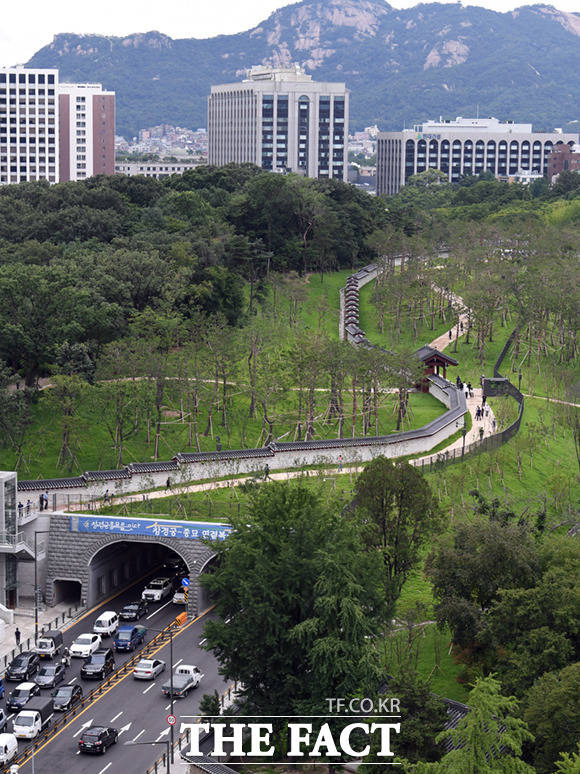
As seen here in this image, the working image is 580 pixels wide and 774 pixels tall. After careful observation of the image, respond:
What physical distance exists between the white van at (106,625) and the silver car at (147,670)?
228 inches

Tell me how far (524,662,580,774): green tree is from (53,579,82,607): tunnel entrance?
32339 mm

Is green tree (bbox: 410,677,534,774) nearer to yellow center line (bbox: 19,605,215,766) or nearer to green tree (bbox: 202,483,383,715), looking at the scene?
green tree (bbox: 202,483,383,715)

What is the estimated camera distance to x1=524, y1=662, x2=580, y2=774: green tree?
45.5m

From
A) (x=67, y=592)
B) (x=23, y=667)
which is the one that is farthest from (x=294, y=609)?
(x=67, y=592)

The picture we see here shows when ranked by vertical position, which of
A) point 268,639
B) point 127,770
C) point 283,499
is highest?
point 283,499

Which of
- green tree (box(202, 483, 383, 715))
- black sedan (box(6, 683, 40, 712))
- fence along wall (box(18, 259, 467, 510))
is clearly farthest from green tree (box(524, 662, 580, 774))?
fence along wall (box(18, 259, 467, 510))

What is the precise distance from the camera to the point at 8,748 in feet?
167

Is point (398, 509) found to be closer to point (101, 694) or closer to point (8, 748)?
point (101, 694)

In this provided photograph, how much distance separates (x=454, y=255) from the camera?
140250mm

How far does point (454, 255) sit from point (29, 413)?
66.3m

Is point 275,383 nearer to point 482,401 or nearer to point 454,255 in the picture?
point 482,401

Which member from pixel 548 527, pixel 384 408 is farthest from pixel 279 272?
pixel 548 527

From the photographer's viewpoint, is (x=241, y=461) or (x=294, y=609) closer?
(x=294, y=609)

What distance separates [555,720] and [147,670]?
21.1 m
